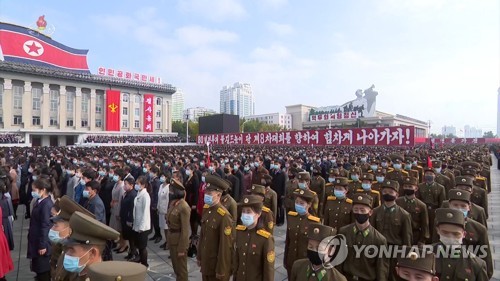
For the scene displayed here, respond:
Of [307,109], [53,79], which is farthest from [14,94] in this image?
[307,109]

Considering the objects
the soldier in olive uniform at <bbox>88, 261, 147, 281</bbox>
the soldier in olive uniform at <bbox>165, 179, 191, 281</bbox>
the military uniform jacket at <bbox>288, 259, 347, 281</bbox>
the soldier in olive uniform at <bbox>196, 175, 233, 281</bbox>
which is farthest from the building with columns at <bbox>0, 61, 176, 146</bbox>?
the military uniform jacket at <bbox>288, 259, 347, 281</bbox>

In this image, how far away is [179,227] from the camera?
181 inches

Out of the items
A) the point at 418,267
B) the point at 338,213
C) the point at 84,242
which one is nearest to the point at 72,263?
the point at 84,242

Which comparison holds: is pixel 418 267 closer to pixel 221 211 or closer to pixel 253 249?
pixel 253 249

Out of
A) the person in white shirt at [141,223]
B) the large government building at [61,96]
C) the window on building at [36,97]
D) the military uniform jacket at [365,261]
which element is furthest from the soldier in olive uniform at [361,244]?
the window on building at [36,97]

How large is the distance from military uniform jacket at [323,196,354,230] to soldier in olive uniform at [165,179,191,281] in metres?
2.40

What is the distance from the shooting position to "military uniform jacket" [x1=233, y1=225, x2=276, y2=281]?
3389mm

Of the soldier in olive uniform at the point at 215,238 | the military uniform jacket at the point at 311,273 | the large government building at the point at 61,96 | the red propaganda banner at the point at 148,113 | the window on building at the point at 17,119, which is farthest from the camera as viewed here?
the red propaganda banner at the point at 148,113

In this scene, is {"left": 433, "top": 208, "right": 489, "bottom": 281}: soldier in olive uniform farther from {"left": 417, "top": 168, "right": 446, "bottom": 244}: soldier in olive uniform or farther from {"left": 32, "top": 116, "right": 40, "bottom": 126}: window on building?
{"left": 32, "top": 116, "right": 40, "bottom": 126}: window on building

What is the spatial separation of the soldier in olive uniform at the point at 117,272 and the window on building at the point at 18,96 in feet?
166

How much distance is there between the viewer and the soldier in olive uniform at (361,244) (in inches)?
141

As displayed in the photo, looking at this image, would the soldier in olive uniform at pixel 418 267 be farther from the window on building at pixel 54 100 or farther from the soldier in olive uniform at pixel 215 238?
the window on building at pixel 54 100

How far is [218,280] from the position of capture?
3986 mm

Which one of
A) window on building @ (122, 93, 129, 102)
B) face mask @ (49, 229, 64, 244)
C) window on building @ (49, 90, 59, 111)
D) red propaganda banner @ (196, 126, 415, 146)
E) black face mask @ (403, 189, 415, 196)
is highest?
window on building @ (122, 93, 129, 102)
